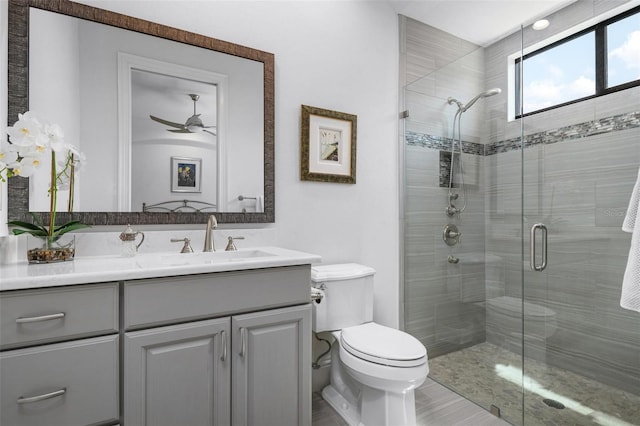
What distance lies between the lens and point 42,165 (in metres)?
1.32

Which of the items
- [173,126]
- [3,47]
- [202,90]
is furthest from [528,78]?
[3,47]

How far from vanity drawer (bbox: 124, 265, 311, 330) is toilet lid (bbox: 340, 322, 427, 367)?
0.38 meters

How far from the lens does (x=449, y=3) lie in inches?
86.7

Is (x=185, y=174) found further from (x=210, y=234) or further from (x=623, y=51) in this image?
(x=623, y=51)

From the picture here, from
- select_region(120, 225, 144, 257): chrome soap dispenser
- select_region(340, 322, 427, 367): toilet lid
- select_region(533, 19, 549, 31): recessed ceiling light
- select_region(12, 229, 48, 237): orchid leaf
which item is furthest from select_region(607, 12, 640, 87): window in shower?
select_region(12, 229, 48, 237): orchid leaf

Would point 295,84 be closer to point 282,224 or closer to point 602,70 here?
point 282,224

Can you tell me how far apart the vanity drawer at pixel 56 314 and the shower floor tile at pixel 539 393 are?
1957mm

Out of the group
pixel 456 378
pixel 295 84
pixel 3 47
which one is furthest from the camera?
pixel 456 378

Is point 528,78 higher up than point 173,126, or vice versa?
point 528,78

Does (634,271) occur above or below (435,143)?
below

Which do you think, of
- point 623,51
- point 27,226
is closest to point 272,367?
point 27,226

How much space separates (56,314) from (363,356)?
1.16 meters

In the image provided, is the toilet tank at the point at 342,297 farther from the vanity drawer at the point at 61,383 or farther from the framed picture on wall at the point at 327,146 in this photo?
the vanity drawer at the point at 61,383

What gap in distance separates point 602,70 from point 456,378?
1.99 metres
